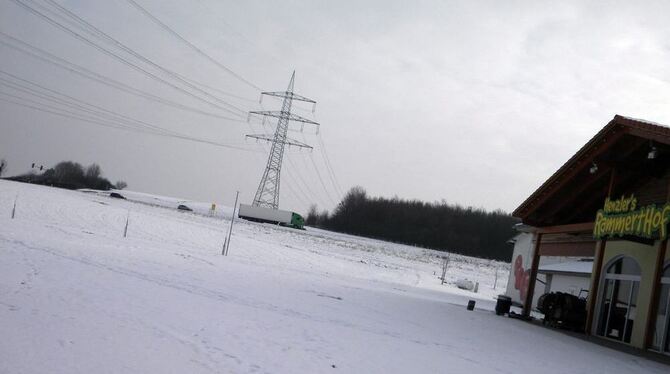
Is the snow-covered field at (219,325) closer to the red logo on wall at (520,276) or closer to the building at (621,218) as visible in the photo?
the building at (621,218)

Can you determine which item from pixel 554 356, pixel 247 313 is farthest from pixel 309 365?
pixel 554 356

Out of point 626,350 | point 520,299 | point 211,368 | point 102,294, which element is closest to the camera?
point 211,368

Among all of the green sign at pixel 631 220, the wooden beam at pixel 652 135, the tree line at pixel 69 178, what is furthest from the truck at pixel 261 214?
the wooden beam at pixel 652 135

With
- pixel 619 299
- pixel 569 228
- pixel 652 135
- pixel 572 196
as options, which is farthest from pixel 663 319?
pixel 572 196

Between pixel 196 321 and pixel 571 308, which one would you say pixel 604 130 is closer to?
pixel 571 308

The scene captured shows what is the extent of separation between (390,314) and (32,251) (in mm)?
9149

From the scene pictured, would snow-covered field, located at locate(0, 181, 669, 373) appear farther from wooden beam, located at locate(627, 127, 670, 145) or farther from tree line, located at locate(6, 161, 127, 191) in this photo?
tree line, located at locate(6, 161, 127, 191)

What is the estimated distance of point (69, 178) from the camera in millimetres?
116000

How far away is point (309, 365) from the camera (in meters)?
7.38

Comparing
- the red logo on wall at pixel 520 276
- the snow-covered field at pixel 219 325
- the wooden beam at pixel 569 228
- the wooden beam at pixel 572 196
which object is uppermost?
the wooden beam at pixel 572 196

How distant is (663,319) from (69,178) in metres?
118

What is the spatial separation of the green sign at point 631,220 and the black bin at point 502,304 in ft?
15.6

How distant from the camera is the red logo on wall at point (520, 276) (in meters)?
33.5

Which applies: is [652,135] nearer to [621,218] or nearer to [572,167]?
[621,218]
